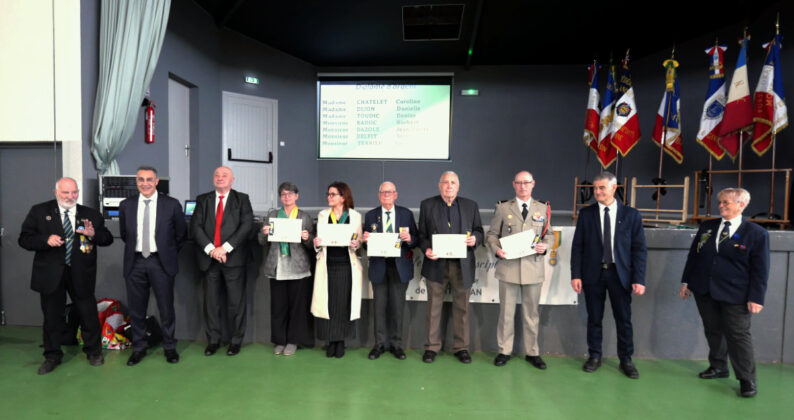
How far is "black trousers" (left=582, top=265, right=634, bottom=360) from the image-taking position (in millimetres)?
3254

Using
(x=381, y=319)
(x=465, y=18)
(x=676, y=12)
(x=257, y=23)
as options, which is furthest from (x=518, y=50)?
(x=381, y=319)

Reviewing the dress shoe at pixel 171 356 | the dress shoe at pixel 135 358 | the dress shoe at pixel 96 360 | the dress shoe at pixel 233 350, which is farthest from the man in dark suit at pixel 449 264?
the dress shoe at pixel 96 360

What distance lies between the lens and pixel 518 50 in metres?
8.35

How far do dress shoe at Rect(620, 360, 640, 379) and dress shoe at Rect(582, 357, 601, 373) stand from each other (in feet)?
0.56

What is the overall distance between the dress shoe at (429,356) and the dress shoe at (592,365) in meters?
1.17

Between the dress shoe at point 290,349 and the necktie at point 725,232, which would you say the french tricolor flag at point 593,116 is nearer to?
the necktie at point 725,232

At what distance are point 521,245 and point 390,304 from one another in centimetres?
116

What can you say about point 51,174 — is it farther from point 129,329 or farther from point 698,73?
point 698,73

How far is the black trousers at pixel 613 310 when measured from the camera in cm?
325

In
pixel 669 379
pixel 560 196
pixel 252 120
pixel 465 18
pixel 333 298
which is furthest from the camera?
pixel 560 196

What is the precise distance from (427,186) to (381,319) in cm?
593

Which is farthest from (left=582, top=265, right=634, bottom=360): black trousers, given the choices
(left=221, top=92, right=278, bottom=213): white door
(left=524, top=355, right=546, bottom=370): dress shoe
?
(left=221, top=92, right=278, bottom=213): white door

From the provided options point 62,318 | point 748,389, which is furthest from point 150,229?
point 748,389

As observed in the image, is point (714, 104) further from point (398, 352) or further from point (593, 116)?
point (398, 352)
